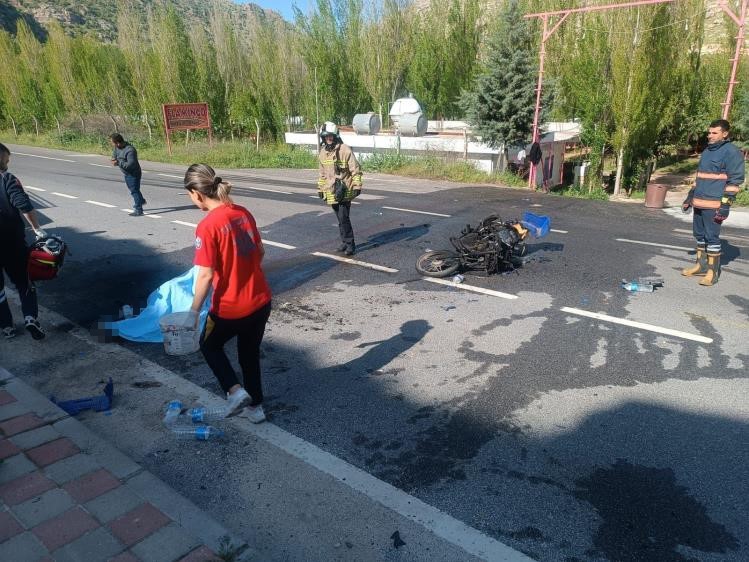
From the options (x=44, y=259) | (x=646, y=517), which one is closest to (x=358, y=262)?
(x=44, y=259)

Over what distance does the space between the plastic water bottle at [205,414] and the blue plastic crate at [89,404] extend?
0.66m

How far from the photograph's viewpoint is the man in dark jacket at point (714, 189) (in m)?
6.20

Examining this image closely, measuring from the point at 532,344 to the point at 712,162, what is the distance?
377 cm

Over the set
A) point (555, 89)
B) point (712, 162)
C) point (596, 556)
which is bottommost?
point (596, 556)

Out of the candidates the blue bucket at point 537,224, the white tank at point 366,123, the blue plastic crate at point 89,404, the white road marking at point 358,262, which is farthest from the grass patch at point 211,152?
the blue plastic crate at point 89,404

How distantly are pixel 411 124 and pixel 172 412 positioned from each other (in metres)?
20.5

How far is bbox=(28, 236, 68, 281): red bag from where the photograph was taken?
521 centimetres

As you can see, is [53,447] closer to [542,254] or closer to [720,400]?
[720,400]

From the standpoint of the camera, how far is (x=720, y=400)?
3.87m

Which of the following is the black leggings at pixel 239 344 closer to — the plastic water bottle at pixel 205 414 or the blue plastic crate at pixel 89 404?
the plastic water bottle at pixel 205 414

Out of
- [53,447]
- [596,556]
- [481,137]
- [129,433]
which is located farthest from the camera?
[481,137]

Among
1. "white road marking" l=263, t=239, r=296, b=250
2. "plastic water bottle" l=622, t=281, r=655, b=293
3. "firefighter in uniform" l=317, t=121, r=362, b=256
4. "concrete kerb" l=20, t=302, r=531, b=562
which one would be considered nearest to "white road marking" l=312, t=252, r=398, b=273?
"white road marking" l=263, t=239, r=296, b=250

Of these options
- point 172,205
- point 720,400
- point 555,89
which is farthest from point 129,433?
point 555,89

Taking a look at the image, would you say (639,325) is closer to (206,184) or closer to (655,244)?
(655,244)
